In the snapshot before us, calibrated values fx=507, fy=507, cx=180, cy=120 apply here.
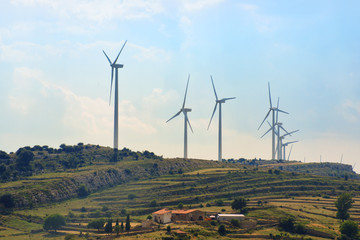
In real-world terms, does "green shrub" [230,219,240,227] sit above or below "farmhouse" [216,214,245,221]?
below

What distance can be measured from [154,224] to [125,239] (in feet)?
65.1

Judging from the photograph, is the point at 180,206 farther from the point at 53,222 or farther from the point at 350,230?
the point at 350,230

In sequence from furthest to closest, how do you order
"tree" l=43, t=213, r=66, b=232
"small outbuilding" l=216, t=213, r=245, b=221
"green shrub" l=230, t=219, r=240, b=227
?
"tree" l=43, t=213, r=66, b=232 → "small outbuilding" l=216, t=213, r=245, b=221 → "green shrub" l=230, t=219, r=240, b=227

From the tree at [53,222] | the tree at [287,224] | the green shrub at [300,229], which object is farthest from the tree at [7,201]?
the green shrub at [300,229]

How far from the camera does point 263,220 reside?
16988 centimetres

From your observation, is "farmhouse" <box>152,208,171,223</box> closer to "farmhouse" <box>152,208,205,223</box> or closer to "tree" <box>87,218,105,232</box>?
"farmhouse" <box>152,208,205,223</box>

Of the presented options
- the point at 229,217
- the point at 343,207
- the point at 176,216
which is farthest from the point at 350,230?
the point at 176,216

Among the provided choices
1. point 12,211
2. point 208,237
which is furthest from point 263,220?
point 12,211

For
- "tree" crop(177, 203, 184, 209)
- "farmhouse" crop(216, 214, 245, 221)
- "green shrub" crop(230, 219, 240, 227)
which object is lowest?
"green shrub" crop(230, 219, 240, 227)

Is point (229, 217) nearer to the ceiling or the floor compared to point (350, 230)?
nearer to the ceiling

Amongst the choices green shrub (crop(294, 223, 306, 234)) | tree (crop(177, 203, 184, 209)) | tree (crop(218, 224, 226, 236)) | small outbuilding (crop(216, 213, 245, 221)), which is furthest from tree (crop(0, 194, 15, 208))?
green shrub (crop(294, 223, 306, 234))

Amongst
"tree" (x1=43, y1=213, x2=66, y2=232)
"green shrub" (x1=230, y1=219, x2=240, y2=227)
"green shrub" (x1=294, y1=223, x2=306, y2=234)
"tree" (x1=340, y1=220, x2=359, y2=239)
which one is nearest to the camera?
"tree" (x1=340, y1=220, x2=359, y2=239)

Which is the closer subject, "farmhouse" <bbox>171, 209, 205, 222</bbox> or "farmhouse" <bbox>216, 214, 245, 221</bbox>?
"farmhouse" <bbox>171, 209, 205, 222</bbox>

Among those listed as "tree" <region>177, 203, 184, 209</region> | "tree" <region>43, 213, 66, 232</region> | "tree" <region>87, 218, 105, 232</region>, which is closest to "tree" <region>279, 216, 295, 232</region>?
"tree" <region>177, 203, 184, 209</region>
